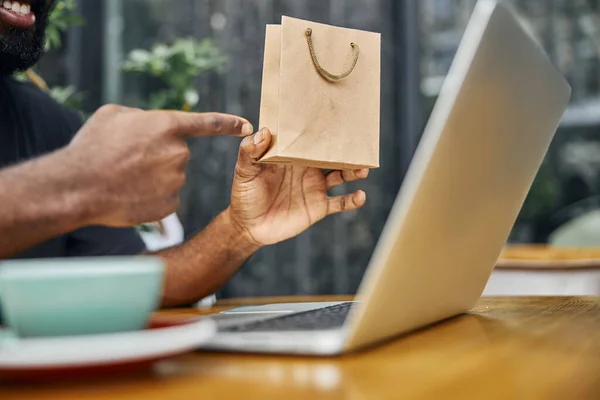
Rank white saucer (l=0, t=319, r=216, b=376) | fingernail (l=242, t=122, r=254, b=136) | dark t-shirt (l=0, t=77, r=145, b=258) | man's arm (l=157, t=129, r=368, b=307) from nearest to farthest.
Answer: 1. white saucer (l=0, t=319, r=216, b=376)
2. fingernail (l=242, t=122, r=254, b=136)
3. man's arm (l=157, t=129, r=368, b=307)
4. dark t-shirt (l=0, t=77, r=145, b=258)

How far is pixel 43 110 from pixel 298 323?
1018mm

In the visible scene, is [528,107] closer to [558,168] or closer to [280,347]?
[280,347]

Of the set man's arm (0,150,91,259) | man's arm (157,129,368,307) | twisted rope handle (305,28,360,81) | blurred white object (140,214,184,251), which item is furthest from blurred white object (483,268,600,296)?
man's arm (0,150,91,259)

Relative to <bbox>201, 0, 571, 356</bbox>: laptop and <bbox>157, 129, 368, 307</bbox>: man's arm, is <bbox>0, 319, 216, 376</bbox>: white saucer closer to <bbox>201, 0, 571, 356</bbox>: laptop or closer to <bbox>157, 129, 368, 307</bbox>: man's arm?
<bbox>201, 0, 571, 356</bbox>: laptop

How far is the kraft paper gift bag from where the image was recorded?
0.81 m

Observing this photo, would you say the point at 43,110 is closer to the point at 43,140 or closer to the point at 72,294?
the point at 43,140

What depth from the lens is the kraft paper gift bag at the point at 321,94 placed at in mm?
809

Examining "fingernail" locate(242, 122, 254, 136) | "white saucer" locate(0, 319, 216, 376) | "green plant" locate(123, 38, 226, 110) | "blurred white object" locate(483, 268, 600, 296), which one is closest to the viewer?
"white saucer" locate(0, 319, 216, 376)

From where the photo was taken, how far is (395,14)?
285cm

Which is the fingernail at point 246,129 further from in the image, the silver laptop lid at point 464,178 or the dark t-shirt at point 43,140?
the dark t-shirt at point 43,140

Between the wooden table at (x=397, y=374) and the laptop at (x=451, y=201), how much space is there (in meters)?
0.03

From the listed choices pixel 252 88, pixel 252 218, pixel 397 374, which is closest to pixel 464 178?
pixel 397 374

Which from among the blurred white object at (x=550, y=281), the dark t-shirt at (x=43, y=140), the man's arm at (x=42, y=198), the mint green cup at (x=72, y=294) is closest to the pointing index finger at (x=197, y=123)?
the man's arm at (x=42, y=198)

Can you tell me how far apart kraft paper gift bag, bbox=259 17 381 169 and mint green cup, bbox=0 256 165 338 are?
1.36ft
